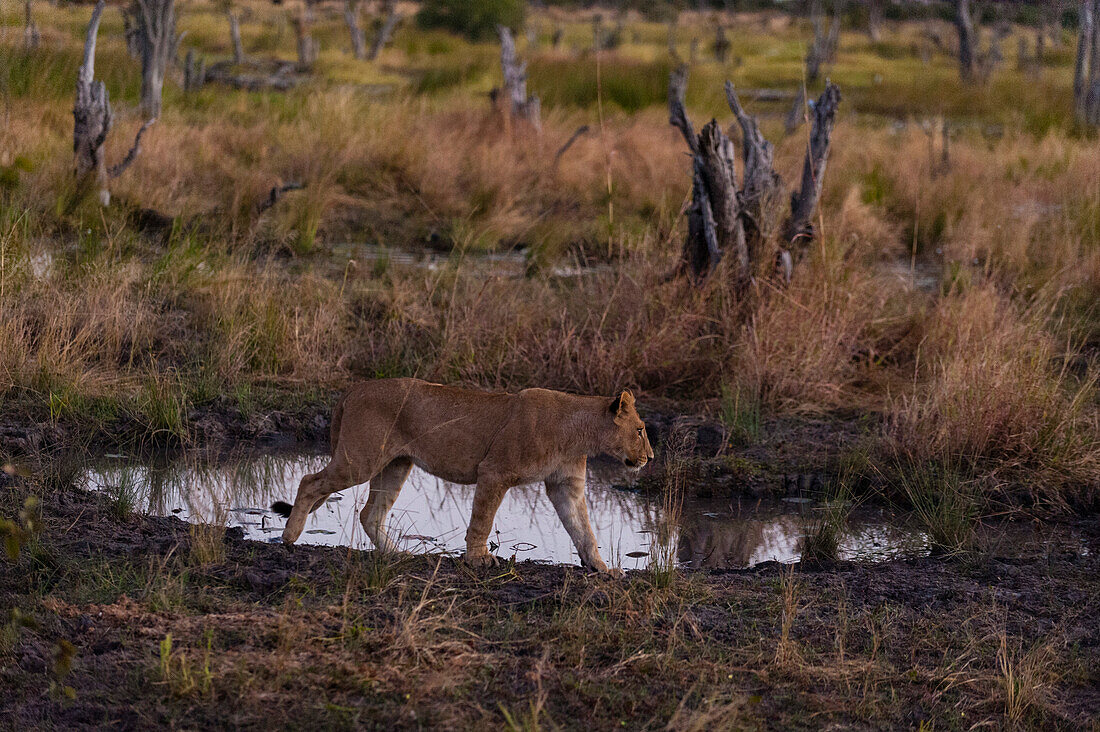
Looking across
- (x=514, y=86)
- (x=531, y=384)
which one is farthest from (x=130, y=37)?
(x=531, y=384)

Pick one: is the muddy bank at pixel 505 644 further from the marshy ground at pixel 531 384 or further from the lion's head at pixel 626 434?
the lion's head at pixel 626 434

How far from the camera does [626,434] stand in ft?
17.5

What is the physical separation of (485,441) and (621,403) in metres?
0.60

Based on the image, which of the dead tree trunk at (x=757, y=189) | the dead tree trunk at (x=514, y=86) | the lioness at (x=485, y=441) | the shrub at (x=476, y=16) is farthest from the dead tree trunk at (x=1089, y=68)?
the shrub at (x=476, y=16)

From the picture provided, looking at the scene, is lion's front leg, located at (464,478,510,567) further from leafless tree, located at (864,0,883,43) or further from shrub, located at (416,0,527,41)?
leafless tree, located at (864,0,883,43)

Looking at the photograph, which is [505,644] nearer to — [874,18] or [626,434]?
[626,434]

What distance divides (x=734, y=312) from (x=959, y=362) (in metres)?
1.82

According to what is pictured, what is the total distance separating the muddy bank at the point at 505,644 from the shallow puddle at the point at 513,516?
626 millimetres

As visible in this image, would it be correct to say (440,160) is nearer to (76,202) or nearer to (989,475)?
(76,202)

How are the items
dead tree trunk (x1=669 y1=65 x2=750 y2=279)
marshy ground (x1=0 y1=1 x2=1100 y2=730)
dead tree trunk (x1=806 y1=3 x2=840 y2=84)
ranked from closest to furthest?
marshy ground (x1=0 y1=1 x2=1100 y2=730)
dead tree trunk (x1=669 y1=65 x2=750 y2=279)
dead tree trunk (x1=806 y1=3 x2=840 y2=84)

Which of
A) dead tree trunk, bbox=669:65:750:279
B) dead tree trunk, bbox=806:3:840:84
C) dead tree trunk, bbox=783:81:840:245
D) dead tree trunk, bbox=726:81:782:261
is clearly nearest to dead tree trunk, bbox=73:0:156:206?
dead tree trunk, bbox=669:65:750:279

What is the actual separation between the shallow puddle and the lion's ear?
25.4 inches

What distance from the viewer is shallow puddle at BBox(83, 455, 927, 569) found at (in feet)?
19.9

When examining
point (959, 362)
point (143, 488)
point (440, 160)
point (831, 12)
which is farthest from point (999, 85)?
point (831, 12)
